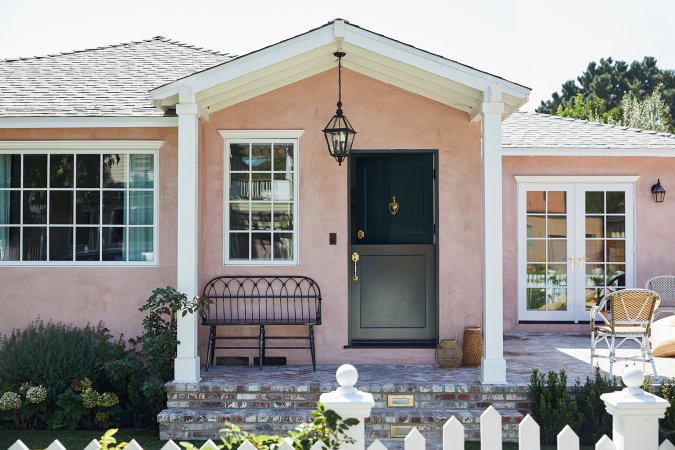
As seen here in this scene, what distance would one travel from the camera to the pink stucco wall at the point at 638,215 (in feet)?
39.3

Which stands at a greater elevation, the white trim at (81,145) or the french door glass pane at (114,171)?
the white trim at (81,145)

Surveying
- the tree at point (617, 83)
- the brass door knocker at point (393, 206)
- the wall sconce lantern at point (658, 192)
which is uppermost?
the tree at point (617, 83)

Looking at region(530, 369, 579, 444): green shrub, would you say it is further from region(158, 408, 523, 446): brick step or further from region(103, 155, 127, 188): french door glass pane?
region(103, 155, 127, 188): french door glass pane

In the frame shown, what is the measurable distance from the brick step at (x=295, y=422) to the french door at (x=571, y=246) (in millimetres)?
5077

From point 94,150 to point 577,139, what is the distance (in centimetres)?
751

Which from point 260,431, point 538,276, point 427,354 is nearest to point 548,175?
point 538,276

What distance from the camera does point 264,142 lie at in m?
8.95

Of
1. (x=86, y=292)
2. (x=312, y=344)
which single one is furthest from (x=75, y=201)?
(x=312, y=344)

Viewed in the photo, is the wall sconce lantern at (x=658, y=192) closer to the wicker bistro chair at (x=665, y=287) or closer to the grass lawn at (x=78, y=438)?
the wicker bistro chair at (x=665, y=287)

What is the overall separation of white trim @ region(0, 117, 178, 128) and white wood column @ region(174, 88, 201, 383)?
1020 mm

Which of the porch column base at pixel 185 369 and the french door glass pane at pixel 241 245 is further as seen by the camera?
the french door glass pane at pixel 241 245

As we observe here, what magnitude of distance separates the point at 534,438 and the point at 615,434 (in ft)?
1.51

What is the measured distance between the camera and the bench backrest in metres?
8.80

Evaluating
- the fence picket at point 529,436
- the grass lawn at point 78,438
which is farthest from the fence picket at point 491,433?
the grass lawn at point 78,438
